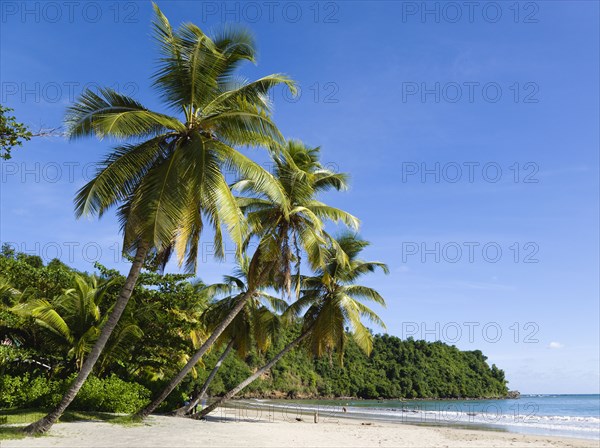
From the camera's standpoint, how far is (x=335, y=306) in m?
20.9

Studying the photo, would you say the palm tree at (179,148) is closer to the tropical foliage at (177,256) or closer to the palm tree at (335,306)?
the tropical foliage at (177,256)

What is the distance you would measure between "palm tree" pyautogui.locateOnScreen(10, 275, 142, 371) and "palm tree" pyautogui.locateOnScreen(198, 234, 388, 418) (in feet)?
16.2

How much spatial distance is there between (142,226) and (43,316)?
24.0 ft

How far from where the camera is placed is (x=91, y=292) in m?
17.8

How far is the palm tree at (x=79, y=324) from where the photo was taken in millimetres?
16344

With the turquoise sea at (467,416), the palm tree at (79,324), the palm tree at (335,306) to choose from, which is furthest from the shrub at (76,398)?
the turquoise sea at (467,416)

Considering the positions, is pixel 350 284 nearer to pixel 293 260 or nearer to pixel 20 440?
pixel 293 260

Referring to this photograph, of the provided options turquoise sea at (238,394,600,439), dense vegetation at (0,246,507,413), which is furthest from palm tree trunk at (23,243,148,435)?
turquoise sea at (238,394,600,439)

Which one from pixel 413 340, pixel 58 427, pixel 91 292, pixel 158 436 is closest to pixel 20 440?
pixel 58 427

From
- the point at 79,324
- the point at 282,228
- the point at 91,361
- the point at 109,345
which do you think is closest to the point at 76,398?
the point at 109,345

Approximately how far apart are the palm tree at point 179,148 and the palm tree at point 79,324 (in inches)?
218

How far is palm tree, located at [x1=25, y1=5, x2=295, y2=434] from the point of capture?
1099cm

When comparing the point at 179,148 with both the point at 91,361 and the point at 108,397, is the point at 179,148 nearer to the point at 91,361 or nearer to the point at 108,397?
the point at 91,361

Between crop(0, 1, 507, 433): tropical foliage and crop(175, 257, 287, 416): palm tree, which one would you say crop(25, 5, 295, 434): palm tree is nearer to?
crop(0, 1, 507, 433): tropical foliage
